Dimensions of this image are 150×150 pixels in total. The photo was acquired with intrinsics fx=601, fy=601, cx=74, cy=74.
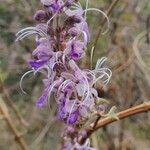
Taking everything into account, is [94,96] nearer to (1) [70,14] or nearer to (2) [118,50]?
(1) [70,14]

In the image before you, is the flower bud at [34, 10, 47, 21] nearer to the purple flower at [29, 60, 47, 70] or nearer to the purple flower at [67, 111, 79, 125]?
the purple flower at [29, 60, 47, 70]

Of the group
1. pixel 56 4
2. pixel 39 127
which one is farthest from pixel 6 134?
→ pixel 56 4

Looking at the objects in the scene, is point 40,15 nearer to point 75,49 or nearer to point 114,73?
point 75,49

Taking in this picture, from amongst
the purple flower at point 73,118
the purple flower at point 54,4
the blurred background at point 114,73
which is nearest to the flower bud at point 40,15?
the purple flower at point 54,4

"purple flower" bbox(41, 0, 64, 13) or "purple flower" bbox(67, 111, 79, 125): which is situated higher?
"purple flower" bbox(41, 0, 64, 13)

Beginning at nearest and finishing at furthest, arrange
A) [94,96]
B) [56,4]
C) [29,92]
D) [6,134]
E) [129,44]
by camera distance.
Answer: [56,4], [94,96], [129,44], [29,92], [6,134]

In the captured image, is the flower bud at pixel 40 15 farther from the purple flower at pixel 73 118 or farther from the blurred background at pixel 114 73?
the blurred background at pixel 114 73

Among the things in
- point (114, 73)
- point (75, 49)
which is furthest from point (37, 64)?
point (114, 73)

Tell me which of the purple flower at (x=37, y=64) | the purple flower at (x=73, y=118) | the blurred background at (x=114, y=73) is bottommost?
the blurred background at (x=114, y=73)

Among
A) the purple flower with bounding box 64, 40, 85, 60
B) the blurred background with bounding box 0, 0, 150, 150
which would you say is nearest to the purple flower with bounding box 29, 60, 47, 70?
the purple flower with bounding box 64, 40, 85, 60
